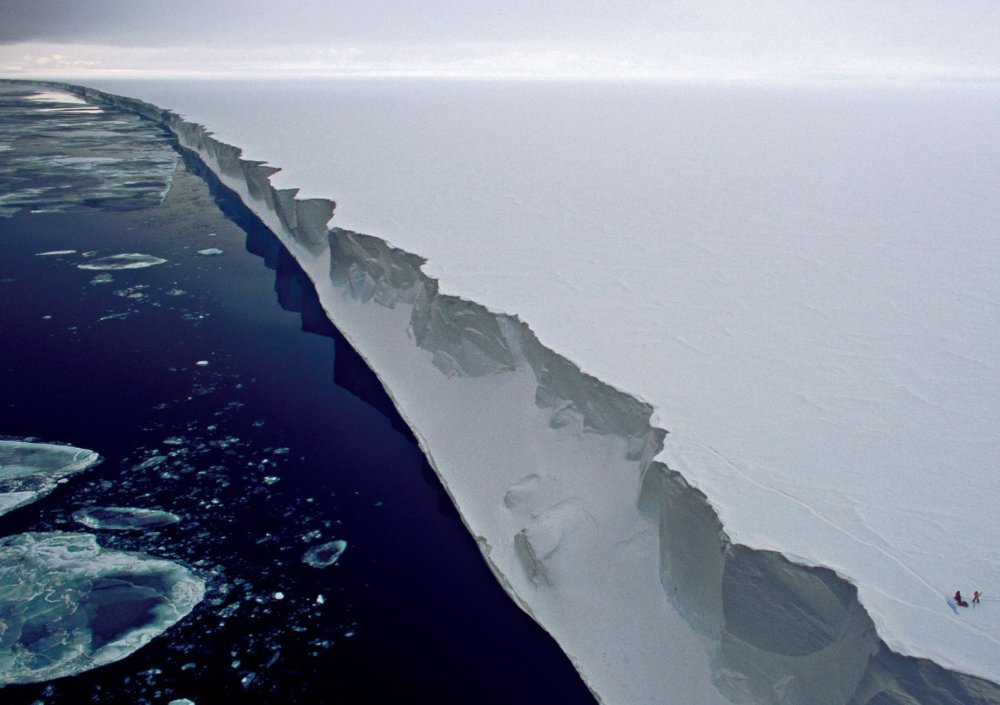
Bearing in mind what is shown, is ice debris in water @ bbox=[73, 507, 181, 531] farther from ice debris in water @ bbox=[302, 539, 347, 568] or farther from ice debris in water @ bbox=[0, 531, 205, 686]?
ice debris in water @ bbox=[302, 539, 347, 568]

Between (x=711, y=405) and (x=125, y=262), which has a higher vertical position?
(x=711, y=405)

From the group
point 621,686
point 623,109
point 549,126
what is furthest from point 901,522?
point 623,109

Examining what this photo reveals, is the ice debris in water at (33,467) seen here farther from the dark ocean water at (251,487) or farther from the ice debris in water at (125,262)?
the ice debris in water at (125,262)

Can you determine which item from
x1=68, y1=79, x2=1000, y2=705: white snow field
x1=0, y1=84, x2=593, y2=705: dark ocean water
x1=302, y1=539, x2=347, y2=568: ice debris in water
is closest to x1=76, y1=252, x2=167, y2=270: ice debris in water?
x1=0, y1=84, x2=593, y2=705: dark ocean water

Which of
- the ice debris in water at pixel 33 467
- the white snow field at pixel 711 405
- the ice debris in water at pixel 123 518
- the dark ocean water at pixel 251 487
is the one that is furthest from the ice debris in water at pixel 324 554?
the ice debris in water at pixel 33 467

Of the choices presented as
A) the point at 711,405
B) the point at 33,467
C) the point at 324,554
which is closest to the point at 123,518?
the point at 33,467

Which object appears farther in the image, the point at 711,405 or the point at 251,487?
the point at 251,487

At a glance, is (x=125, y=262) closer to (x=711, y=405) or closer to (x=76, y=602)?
(x=76, y=602)
